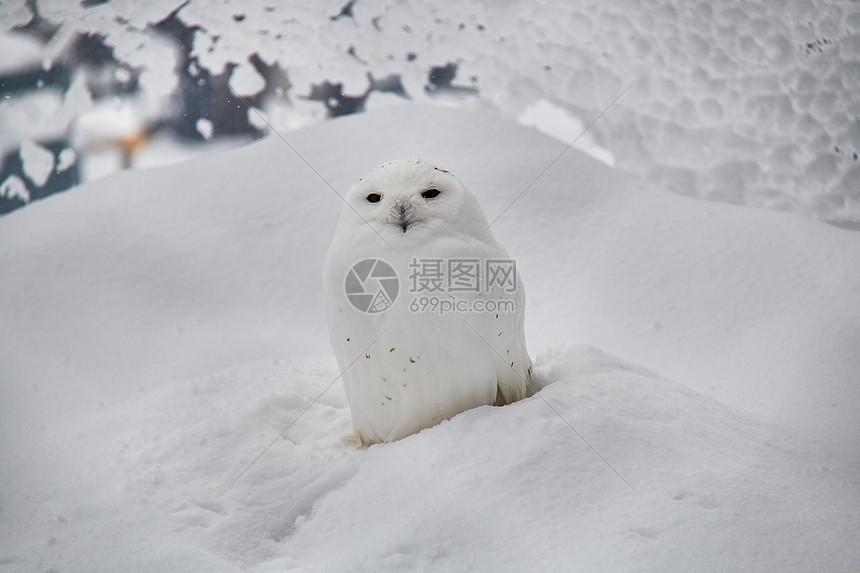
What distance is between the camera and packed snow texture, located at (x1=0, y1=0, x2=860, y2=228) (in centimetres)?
289

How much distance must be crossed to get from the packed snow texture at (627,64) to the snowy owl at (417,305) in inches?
68.7

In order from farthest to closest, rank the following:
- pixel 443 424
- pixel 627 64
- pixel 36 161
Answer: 1. pixel 627 64
2. pixel 36 161
3. pixel 443 424

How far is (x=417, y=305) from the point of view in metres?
1.57

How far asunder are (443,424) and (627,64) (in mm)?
2264

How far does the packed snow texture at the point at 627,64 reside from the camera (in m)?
2.89

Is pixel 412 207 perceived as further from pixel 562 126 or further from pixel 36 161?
pixel 36 161

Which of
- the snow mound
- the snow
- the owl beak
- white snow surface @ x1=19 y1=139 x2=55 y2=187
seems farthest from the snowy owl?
white snow surface @ x1=19 y1=139 x2=55 y2=187

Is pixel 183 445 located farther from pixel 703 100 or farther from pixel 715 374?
pixel 703 100

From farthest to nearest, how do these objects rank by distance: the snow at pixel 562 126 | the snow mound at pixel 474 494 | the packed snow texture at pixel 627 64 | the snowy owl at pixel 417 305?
the snow at pixel 562 126, the packed snow texture at pixel 627 64, the snowy owl at pixel 417 305, the snow mound at pixel 474 494

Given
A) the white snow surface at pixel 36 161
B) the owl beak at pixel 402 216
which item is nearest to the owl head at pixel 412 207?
Result: the owl beak at pixel 402 216

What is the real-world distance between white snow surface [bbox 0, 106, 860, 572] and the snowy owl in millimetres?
112

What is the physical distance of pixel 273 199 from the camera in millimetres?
2932

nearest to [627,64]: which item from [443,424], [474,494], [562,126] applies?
[562,126]

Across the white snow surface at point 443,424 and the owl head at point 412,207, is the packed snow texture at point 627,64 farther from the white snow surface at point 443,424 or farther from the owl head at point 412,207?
the owl head at point 412,207
